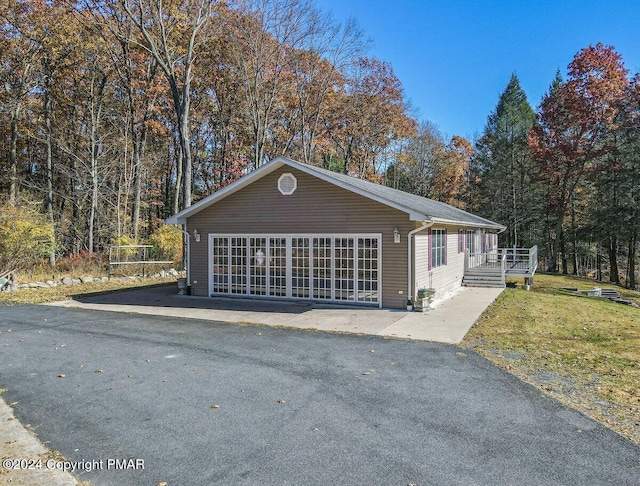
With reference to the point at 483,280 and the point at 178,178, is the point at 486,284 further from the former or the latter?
the point at 178,178

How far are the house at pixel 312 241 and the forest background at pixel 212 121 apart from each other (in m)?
5.12

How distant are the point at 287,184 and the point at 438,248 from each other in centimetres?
544

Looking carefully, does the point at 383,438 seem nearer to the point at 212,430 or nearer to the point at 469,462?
the point at 469,462

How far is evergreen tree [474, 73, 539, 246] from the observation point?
33.6m

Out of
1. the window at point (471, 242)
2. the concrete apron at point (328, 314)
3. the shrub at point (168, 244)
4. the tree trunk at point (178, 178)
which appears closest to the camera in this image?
the concrete apron at point (328, 314)

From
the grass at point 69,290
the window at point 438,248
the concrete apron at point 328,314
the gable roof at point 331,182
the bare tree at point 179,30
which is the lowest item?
the concrete apron at point 328,314

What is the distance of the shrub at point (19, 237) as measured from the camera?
51.6 feet

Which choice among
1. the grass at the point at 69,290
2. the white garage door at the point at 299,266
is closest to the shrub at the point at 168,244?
the grass at the point at 69,290

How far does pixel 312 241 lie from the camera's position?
1237 cm

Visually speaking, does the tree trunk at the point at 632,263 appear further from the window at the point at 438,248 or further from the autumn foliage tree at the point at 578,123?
the window at the point at 438,248

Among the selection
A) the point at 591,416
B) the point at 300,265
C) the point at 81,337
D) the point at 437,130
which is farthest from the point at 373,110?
the point at 591,416

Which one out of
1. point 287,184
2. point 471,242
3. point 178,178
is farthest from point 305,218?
point 178,178

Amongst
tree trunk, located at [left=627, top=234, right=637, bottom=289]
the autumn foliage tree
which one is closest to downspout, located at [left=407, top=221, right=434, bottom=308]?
the autumn foliage tree

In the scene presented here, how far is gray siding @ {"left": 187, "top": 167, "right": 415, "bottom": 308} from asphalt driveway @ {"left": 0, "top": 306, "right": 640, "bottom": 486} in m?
3.89
